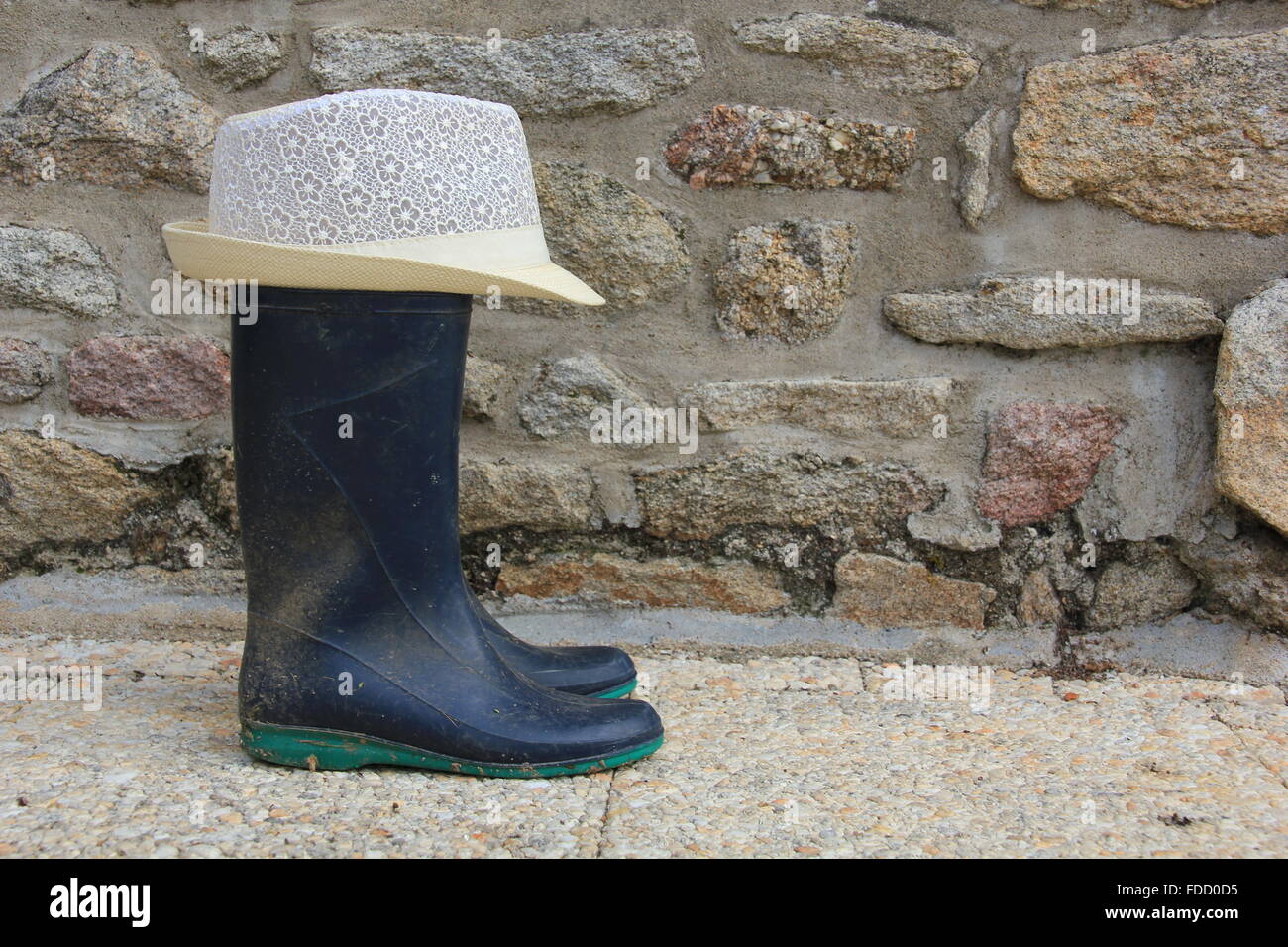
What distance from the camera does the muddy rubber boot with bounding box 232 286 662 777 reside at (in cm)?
137

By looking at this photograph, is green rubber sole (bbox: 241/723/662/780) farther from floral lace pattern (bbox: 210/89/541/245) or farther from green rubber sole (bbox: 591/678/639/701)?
floral lace pattern (bbox: 210/89/541/245)

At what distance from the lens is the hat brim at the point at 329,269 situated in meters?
1.30

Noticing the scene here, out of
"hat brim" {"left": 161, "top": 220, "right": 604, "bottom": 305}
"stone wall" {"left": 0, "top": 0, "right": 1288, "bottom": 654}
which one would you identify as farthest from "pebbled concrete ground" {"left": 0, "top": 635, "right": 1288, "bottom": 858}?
"hat brim" {"left": 161, "top": 220, "right": 604, "bottom": 305}

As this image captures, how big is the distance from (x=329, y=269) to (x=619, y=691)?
75cm

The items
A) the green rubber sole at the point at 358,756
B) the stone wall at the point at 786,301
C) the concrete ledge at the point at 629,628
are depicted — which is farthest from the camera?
the concrete ledge at the point at 629,628

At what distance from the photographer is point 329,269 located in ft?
4.28

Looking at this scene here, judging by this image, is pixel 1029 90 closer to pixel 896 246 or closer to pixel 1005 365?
pixel 896 246

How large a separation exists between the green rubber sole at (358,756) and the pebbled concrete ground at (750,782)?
15 millimetres

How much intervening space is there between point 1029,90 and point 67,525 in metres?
1.62

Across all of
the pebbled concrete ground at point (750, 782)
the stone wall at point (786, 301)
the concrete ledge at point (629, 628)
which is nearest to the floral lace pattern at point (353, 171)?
the stone wall at point (786, 301)

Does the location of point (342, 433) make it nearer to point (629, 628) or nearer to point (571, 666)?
point (571, 666)

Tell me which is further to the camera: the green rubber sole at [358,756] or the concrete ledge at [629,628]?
the concrete ledge at [629,628]

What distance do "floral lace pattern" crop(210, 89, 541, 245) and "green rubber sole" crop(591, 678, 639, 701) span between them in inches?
27.4

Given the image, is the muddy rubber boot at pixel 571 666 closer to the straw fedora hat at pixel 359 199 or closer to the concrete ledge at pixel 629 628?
the concrete ledge at pixel 629 628
